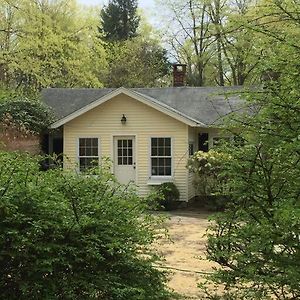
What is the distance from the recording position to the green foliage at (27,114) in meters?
16.1

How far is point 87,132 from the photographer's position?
16.7 metres

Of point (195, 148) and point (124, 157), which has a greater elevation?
point (195, 148)

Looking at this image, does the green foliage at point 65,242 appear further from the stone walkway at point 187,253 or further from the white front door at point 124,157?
the white front door at point 124,157

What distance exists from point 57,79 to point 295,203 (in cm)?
2743

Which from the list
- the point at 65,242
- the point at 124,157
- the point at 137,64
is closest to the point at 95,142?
the point at 124,157

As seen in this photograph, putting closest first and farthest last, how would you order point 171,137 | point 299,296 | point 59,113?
1. point 299,296
2. point 171,137
3. point 59,113

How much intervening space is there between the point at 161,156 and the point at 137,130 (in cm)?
119

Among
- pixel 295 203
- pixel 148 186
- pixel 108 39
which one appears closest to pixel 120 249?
pixel 295 203

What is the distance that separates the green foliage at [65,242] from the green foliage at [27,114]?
40.3 feet

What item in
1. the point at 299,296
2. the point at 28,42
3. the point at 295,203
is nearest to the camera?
the point at 295,203

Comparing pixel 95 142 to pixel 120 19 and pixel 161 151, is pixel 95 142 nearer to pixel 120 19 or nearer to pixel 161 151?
pixel 161 151

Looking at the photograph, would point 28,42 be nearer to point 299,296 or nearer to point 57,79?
point 57,79

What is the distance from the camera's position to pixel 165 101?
18.5 meters

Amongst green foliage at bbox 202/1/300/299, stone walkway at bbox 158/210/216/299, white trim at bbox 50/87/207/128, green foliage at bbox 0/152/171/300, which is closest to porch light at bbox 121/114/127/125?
white trim at bbox 50/87/207/128
